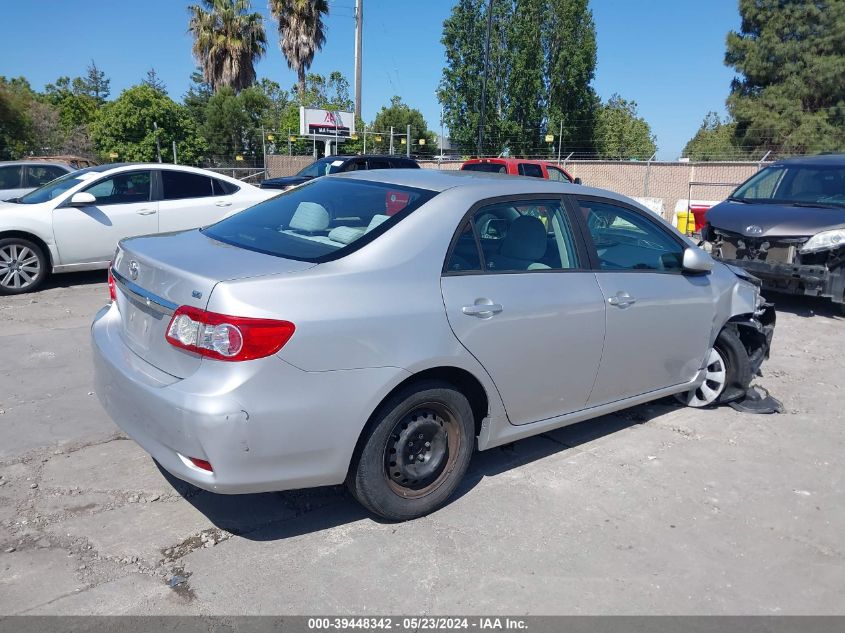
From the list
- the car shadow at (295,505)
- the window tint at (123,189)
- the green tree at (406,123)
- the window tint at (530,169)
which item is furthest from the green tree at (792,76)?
the car shadow at (295,505)

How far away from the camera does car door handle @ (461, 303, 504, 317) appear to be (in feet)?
11.3

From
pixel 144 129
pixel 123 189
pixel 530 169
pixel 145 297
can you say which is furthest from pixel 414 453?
pixel 144 129

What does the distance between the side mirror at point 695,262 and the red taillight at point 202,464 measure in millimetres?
3295

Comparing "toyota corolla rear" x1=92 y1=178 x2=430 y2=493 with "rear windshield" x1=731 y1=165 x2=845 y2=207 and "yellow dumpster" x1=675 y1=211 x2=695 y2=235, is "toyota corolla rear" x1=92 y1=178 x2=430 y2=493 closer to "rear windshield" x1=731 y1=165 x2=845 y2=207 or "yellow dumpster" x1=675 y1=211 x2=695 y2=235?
"rear windshield" x1=731 y1=165 x2=845 y2=207

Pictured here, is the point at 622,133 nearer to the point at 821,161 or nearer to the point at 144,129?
the point at 144,129

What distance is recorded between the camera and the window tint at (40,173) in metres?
12.7

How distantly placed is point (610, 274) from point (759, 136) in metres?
39.6

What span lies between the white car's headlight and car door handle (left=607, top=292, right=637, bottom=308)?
494cm

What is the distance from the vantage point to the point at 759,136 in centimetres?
3841

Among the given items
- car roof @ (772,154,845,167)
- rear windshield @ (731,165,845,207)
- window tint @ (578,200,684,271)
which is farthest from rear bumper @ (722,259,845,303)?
window tint @ (578,200,684,271)

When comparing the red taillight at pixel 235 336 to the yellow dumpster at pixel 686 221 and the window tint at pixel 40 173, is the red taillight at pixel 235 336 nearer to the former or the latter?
the window tint at pixel 40 173

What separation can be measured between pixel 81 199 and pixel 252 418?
23.2ft

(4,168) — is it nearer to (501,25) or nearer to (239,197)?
(239,197)

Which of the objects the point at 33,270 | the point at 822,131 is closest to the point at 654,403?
the point at 33,270
